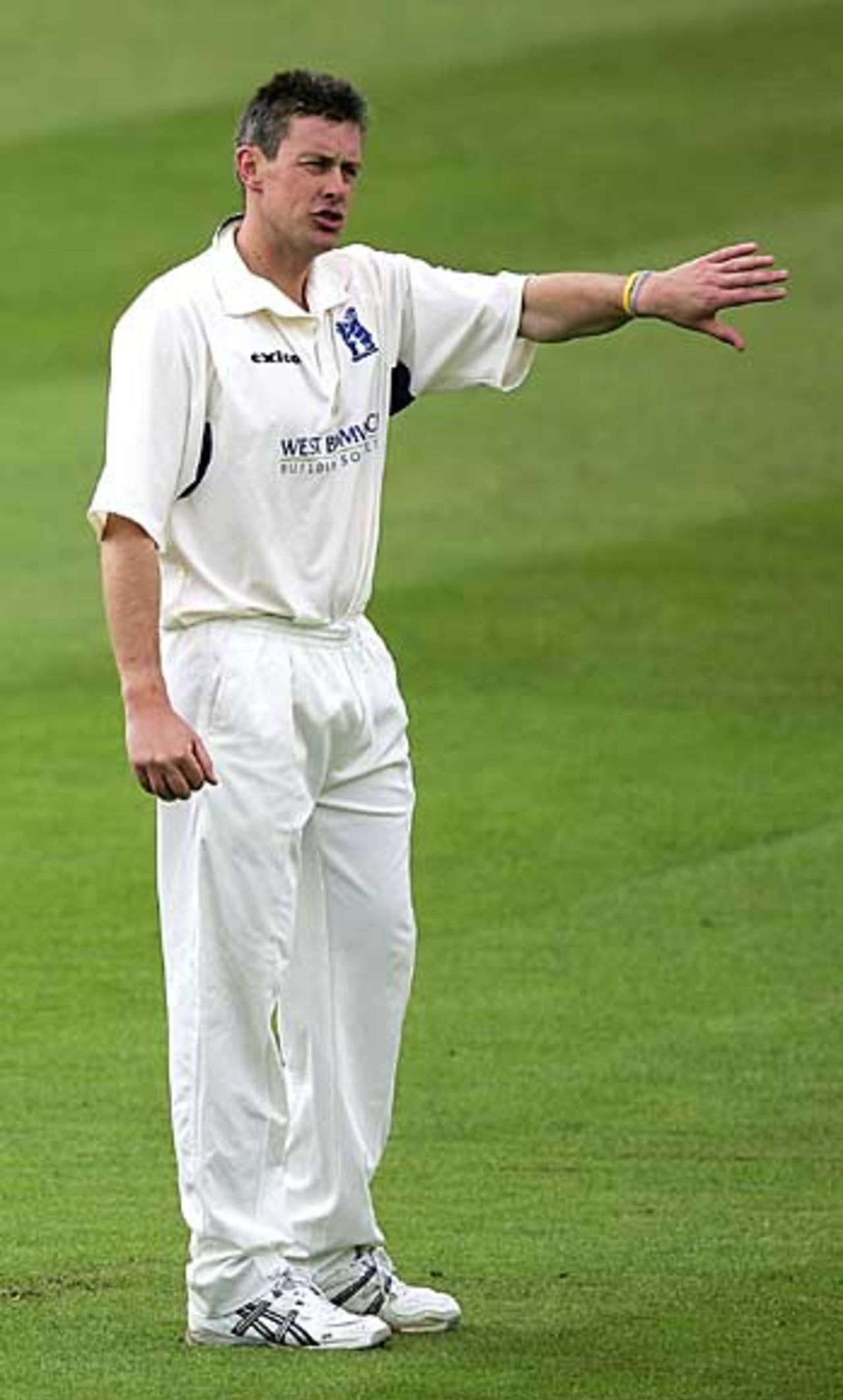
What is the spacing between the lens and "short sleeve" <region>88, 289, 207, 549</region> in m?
6.27

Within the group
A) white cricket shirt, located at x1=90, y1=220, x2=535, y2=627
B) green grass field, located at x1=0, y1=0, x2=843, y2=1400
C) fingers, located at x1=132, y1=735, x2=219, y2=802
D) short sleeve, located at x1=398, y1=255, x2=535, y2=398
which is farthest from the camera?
green grass field, located at x1=0, y1=0, x2=843, y2=1400

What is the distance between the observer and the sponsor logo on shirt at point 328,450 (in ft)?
21.1

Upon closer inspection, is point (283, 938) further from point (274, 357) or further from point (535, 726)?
point (535, 726)

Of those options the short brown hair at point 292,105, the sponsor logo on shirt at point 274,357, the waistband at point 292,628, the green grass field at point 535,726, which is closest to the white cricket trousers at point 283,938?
the waistband at point 292,628

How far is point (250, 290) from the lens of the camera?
21.2 feet

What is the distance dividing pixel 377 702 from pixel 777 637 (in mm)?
7817

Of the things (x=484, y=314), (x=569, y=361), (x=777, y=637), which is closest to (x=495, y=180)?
(x=569, y=361)

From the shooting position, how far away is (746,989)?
9.88 meters

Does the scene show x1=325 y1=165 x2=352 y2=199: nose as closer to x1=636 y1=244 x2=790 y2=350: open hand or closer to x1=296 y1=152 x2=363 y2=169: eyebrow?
x1=296 y1=152 x2=363 y2=169: eyebrow

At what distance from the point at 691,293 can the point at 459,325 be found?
428mm

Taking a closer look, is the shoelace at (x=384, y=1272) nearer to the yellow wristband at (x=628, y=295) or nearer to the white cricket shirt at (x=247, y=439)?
the white cricket shirt at (x=247, y=439)

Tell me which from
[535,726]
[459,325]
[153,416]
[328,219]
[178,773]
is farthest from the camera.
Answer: [535,726]

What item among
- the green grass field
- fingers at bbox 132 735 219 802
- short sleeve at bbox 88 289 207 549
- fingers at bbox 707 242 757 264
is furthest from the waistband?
the green grass field

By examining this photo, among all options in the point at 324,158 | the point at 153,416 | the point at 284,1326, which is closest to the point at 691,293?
the point at 324,158
